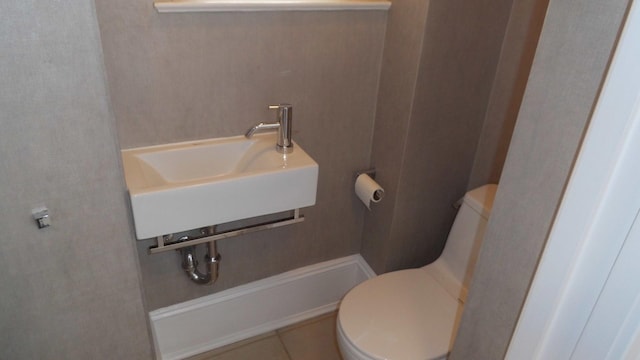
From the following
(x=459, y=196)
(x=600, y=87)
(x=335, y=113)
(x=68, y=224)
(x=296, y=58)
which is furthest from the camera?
(x=459, y=196)

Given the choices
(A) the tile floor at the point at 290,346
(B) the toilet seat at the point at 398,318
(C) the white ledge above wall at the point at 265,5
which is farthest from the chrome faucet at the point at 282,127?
(A) the tile floor at the point at 290,346

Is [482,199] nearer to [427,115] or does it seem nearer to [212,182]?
[427,115]

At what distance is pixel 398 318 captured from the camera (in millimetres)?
1474

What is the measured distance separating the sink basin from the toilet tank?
609 mm

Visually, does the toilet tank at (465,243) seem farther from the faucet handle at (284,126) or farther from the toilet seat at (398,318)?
the faucet handle at (284,126)

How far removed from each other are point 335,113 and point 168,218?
0.75 meters

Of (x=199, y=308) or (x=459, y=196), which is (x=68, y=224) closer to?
(x=199, y=308)

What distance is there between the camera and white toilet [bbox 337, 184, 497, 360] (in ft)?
4.54

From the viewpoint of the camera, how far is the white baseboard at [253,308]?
1.74m

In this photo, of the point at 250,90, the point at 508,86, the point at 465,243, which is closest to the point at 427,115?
the point at 508,86

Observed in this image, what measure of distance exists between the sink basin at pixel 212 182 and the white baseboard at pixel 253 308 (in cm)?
59

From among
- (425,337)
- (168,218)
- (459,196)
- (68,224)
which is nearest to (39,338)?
(68,224)

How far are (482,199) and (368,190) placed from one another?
0.42 m

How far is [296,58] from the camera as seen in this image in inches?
59.4
